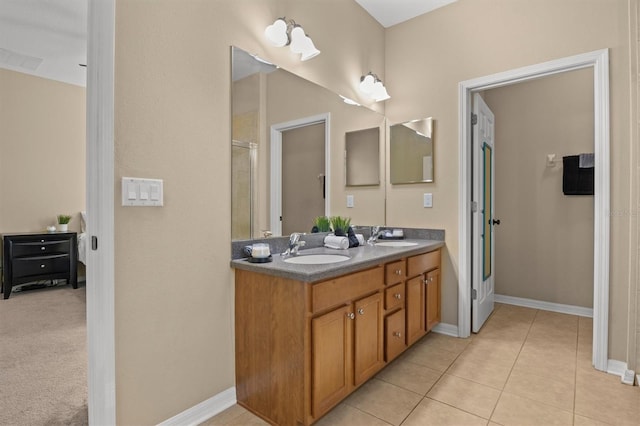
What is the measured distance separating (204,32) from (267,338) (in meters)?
1.58

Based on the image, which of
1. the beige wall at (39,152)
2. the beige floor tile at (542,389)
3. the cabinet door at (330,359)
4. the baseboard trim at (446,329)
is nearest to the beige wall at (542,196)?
the baseboard trim at (446,329)

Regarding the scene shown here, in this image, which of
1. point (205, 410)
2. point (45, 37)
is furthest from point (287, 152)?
point (45, 37)

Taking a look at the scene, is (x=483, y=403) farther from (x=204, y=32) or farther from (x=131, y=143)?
(x=204, y=32)

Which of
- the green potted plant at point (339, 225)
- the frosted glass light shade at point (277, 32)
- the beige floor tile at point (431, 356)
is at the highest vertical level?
the frosted glass light shade at point (277, 32)

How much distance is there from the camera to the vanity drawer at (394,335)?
2.03 meters

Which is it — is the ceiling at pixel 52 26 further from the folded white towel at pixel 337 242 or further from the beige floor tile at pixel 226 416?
the beige floor tile at pixel 226 416

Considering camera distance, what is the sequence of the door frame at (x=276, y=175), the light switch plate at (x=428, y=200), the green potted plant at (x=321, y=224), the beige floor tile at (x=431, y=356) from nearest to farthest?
the door frame at (x=276, y=175)
the beige floor tile at (x=431, y=356)
the green potted plant at (x=321, y=224)
the light switch plate at (x=428, y=200)

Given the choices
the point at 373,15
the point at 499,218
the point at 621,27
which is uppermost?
the point at 373,15

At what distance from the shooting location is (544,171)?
11.4ft

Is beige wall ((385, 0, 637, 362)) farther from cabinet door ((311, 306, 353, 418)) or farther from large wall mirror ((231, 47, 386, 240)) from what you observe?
cabinet door ((311, 306, 353, 418))

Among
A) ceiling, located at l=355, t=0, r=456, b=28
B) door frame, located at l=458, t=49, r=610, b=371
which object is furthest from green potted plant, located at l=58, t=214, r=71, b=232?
door frame, located at l=458, t=49, r=610, b=371

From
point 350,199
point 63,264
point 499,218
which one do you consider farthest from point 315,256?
point 63,264

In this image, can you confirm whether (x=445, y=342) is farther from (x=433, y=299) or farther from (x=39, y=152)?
(x=39, y=152)

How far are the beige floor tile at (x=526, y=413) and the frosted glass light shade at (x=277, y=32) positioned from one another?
2.40m
